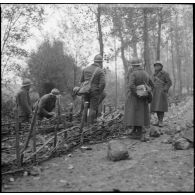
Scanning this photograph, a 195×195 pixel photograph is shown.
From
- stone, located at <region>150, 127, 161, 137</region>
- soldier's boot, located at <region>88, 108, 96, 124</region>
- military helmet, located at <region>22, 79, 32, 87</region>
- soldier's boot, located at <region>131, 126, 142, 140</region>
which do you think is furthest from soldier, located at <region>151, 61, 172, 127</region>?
military helmet, located at <region>22, 79, 32, 87</region>

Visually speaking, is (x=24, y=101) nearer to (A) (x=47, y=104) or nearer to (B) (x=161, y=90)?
(A) (x=47, y=104)

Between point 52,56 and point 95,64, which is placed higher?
point 52,56

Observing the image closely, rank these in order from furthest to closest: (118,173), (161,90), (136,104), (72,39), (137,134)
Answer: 1. (72,39)
2. (161,90)
3. (137,134)
4. (136,104)
5. (118,173)

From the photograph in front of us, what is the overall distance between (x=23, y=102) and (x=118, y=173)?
4.18 metres

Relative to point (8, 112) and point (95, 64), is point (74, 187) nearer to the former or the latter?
point (95, 64)

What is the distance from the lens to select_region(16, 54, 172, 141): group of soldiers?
5.94m

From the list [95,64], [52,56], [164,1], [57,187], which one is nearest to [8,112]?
[95,64]

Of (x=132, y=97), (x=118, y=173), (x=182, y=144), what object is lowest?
(x=118, y=173)

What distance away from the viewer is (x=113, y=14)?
414 inches

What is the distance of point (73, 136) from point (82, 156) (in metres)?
0.70

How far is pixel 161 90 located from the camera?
23.6ft

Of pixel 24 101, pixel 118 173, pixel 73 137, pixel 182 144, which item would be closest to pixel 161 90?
pixel 73 137

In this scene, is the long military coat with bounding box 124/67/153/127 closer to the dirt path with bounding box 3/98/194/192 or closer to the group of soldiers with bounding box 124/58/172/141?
the group of soldiers with bounding box 124/58/172/141

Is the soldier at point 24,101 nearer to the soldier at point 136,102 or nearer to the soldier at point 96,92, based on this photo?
the soldier at point 96,92
